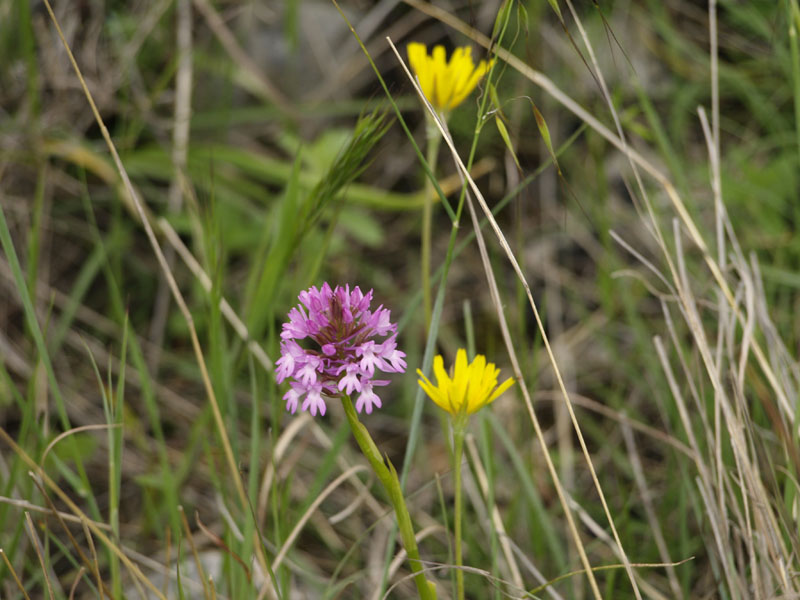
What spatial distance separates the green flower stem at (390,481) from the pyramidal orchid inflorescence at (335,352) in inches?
0.9

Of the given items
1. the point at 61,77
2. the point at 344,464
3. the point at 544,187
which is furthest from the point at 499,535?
the point at 61,77

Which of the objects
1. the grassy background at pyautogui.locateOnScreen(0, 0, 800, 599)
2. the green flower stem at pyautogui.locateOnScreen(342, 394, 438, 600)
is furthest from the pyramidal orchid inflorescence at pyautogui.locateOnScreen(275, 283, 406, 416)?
the grassy background at pyautogui.locateOnScreen(0, 0, 800, 599)

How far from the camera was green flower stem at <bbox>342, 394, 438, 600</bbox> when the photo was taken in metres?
0.79

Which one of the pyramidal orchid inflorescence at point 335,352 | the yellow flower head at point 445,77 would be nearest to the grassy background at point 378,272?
the yellow flower head at point 445,77

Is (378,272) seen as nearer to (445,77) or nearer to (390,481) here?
(445,77)

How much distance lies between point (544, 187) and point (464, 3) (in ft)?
2.35

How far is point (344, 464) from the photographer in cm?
162

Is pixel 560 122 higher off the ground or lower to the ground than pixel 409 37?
lower

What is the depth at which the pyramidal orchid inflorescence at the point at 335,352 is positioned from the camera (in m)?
0.77

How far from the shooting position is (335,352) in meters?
0.79

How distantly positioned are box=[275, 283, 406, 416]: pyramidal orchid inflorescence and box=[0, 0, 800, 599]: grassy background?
411 mm

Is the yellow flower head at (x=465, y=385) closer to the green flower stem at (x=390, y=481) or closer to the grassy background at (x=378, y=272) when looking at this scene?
the green flower stem at (x=390, y=481)

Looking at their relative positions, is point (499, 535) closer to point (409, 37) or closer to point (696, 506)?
point (696, 506)

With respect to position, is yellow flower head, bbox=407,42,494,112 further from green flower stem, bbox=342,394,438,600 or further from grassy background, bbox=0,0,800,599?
green flower stem, bbox=342,394,438,600
